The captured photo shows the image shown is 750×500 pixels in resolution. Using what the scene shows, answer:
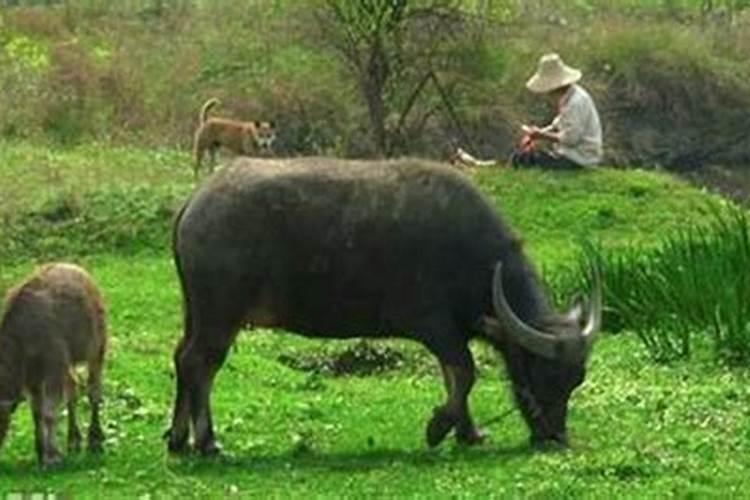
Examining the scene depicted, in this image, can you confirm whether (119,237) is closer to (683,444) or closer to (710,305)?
(710,305)

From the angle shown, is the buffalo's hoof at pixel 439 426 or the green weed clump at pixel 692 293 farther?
the green weed clump at pixel 692 293

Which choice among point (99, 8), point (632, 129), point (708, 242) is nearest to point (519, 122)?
point (632, 129)

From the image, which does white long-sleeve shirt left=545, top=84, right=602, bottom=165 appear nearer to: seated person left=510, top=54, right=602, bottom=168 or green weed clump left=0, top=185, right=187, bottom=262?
seated person left=510, top=54, right=602, bottom=168

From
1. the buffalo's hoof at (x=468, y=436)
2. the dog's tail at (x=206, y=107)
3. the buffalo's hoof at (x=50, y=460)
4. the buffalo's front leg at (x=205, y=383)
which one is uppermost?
the buffalo's front leg at (x=205, y=383)

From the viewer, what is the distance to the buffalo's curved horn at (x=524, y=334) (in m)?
12.8

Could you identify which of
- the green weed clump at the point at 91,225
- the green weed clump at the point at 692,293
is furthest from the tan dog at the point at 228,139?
the green weed clump at the point at 692,293

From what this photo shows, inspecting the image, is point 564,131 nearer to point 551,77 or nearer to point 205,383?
point 551,77

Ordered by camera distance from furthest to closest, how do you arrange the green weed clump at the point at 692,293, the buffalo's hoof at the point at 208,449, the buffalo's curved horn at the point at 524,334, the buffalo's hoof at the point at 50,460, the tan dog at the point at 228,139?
the tan dog at the point at 228,139
the green weed clump at the point at 692,293
the buffalo's hoof at the point at 208,449
the buffalo's curved horn at the point at 524,334
the buffalo's hoof at the point at 50,460

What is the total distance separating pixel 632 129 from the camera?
132 feet

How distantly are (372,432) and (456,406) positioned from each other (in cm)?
112

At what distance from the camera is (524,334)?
12.8 meters

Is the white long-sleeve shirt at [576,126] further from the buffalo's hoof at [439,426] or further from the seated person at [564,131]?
the buffalo's hoof at [439,426]

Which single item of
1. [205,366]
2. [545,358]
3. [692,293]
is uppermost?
[545,358]

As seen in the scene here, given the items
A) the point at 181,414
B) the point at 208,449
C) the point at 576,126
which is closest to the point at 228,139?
the point at 576,126
